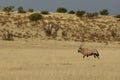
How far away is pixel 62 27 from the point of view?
8056 cm

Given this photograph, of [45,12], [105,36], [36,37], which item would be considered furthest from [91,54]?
[45,12]

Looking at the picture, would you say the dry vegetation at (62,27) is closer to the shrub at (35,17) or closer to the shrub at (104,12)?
the shrub at (35,17)

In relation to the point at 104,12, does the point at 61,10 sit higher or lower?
higher

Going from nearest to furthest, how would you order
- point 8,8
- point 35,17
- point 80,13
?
point 35,17 < point 80,13 < point 8,8

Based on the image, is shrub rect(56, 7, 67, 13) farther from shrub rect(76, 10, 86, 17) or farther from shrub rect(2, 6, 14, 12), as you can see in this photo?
shrub rect(2, 6, 14, 12)

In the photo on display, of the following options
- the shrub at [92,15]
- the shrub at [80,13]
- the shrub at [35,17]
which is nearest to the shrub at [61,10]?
the shrub at [80,13]

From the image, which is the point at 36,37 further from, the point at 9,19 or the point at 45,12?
the point at 45,12

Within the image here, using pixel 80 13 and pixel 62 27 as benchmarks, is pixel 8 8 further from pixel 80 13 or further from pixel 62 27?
pixel 62 27

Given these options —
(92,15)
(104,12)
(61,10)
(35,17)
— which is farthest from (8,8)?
(104,12)

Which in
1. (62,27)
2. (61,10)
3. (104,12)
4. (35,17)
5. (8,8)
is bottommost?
(62,27)

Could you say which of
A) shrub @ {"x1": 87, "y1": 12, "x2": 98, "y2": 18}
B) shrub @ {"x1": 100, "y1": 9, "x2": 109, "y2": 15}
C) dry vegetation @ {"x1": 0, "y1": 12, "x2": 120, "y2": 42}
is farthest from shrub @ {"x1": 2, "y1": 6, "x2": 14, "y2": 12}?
shrub @ {"x1": 100, "y1": 9, "x2": 109, "y2": 15}

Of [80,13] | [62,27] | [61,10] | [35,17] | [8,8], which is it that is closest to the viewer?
[62,27]

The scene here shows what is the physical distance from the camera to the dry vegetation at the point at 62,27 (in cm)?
7412

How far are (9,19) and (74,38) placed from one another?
553 inches
